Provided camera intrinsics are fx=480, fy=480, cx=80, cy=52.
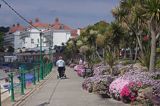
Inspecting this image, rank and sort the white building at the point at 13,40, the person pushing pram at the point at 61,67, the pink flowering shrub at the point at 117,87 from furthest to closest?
the white building at the point at 13,40, the person pushing pram at the point at 61,67, the pink flowering shrub at the point at 117,87

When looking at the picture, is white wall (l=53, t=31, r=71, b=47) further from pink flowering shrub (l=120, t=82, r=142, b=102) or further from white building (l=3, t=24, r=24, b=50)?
pink flowering shrub (l=120, t=82, r=142, b=102)

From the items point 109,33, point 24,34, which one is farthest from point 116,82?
point 24,34

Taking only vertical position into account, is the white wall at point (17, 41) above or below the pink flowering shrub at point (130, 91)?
above

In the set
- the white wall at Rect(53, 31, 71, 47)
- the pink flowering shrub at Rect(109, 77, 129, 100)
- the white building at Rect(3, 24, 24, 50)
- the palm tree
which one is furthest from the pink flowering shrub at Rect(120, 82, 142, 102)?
the white building at Rect(3, 24, 24, 50)

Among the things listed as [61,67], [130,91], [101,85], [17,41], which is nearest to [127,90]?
[130,91]

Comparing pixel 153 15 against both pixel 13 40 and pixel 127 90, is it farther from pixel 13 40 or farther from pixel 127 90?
pixel 13 40

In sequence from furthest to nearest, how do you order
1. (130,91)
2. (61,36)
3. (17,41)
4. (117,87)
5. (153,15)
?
(17,41), (61,36), (153,15), (117,87), (130,91)

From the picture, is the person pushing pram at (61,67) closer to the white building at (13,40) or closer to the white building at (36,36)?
the white building at (36,36)

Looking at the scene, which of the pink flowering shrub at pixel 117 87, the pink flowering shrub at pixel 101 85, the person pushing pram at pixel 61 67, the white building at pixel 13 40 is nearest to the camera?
the pink flowering shrub at pixel 117 87

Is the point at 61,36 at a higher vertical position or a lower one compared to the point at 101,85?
higher

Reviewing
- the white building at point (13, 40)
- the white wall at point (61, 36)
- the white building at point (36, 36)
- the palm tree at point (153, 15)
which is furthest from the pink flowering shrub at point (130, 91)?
the white building at point (13, 40)

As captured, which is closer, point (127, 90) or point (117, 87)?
point (127, 90)

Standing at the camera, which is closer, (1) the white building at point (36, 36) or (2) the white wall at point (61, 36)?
(1) the white building at point (36, 36)

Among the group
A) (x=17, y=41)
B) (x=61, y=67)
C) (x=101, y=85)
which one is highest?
(x=17, y=41)
